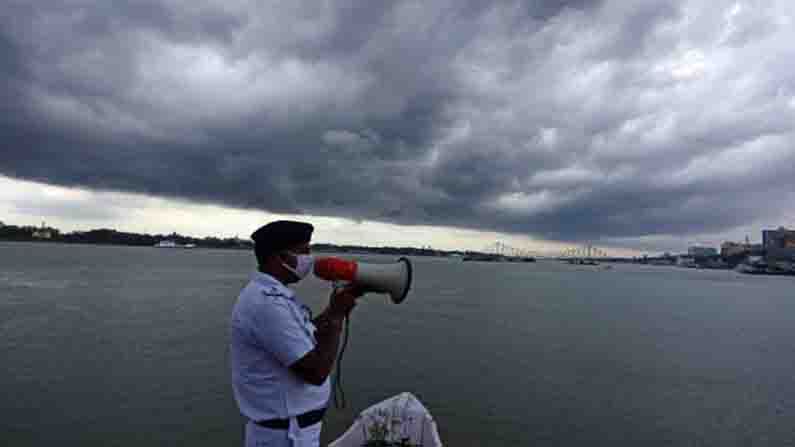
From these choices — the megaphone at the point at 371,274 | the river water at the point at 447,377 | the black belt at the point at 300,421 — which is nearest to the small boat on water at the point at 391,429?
the river water at the point at 447,377

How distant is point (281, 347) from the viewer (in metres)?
2.60

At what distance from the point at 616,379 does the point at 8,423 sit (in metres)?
20.0

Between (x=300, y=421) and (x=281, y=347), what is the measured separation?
0.54 meters

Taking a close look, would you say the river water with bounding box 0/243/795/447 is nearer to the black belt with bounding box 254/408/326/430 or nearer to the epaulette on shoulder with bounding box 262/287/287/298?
the black belt with bounding box 254/408/326/430

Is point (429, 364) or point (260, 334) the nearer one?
point (260, 334)

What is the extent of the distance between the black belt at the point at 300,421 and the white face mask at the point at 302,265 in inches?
32.6

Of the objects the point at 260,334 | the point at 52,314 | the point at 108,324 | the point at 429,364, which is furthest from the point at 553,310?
the point at 260,334

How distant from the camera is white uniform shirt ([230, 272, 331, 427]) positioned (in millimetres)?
2609

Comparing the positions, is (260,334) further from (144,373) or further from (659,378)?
(659,378)

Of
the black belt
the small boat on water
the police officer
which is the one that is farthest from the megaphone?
the small boat on water

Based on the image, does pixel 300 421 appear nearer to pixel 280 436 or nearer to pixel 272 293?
pixel 280 436

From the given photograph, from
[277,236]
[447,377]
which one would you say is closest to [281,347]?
[277,236]

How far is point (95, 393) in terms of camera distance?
14961mm

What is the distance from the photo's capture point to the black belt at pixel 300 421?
278cm
